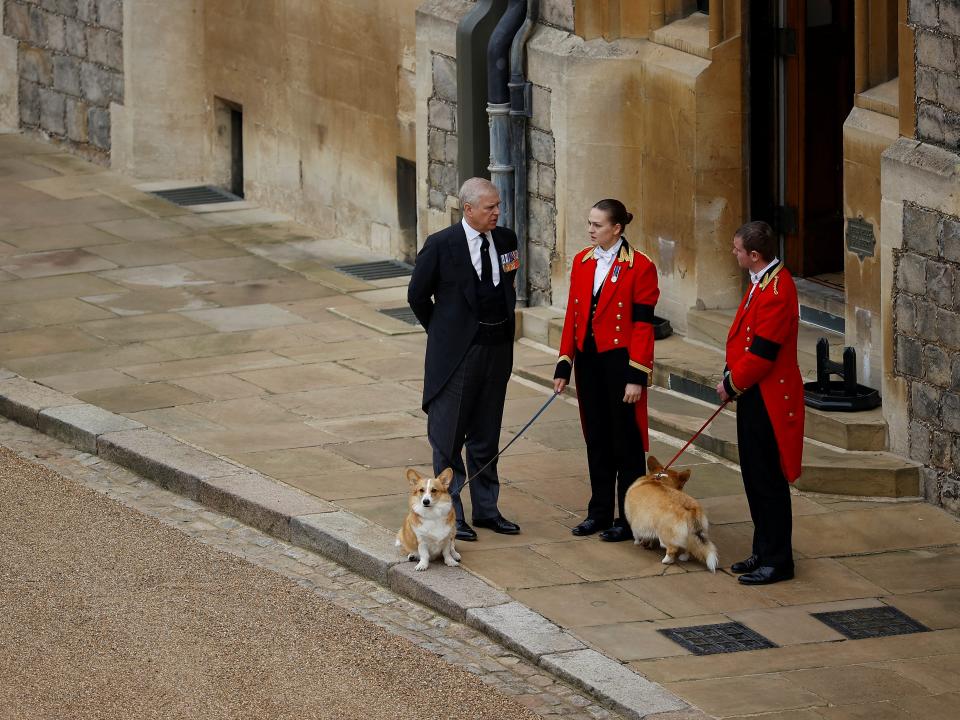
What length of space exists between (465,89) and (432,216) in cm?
147

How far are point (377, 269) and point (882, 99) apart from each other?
5870 millimetres

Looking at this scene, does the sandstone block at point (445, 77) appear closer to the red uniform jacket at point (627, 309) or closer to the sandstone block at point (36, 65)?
the red uniform jacket at point (627, 309)

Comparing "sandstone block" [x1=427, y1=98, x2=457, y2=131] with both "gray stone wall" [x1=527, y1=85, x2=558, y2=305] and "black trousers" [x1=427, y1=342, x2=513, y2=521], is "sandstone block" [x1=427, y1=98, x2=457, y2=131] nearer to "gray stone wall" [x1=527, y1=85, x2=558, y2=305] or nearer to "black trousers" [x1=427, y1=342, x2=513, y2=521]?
"gray stone wall" [x1=527, y1=85, x2=558, y2=305]

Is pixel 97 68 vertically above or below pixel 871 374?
above

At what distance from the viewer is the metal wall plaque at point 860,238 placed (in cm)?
1138

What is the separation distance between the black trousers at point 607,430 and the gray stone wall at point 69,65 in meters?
10.4

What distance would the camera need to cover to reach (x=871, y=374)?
11.5m

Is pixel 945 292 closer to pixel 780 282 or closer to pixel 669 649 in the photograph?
pixel 780 282

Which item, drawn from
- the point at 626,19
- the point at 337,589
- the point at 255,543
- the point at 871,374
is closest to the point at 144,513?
the point at 255,543

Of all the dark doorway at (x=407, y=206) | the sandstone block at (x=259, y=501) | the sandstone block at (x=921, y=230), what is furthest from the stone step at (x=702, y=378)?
the sandstone block at (x=259, y=501)

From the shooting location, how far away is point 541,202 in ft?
46.0

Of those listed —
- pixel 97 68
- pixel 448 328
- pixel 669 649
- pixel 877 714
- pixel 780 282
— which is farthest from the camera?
pixel 97 68

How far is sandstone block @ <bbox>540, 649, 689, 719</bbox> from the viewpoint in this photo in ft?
26.1

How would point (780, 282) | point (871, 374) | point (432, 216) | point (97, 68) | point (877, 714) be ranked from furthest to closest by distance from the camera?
1. point (97, 68)
2. point (432, 216)
3. point (871, 374)
4. point (780, 282)
5. point (877, 714)
